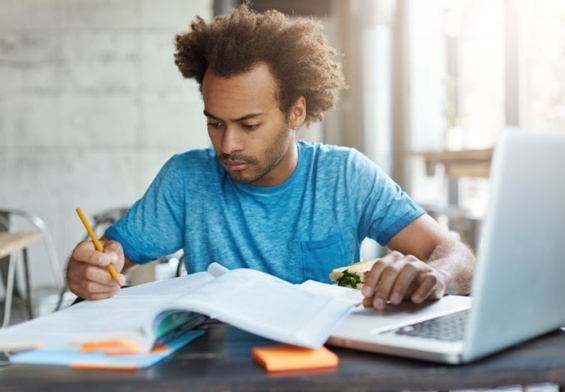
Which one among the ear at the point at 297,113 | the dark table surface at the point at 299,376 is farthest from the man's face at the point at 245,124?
the dark table surface at the point at 299,376

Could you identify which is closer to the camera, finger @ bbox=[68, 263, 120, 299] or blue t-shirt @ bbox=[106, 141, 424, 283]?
finger @ bbox=[68, 263, 120, 299]

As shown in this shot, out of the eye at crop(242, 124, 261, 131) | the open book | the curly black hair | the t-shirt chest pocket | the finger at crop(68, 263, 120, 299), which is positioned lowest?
the t-shirt chest pocket

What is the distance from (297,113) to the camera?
2.13m

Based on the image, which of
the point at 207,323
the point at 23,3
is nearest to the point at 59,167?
the point at 23,3

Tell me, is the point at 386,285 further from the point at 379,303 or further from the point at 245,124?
the point at 245,124

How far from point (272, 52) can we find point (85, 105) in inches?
155

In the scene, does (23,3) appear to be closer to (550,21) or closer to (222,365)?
(550,21)

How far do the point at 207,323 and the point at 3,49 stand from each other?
501cm

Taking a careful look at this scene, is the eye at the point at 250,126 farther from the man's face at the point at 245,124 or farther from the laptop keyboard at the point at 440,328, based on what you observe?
the laptop keyboard at the point at 440,328

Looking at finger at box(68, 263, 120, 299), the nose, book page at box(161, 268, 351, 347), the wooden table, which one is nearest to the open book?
book page at box(161, 268, 351, 347)

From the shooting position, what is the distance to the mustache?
1842mm

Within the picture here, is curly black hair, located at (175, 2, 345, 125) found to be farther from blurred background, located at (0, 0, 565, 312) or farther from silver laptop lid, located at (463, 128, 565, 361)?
blurred background, located at (0, 0, 565, 312)

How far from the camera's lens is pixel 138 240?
6.28 feet

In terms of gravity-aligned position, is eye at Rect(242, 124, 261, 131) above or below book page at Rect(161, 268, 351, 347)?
above
